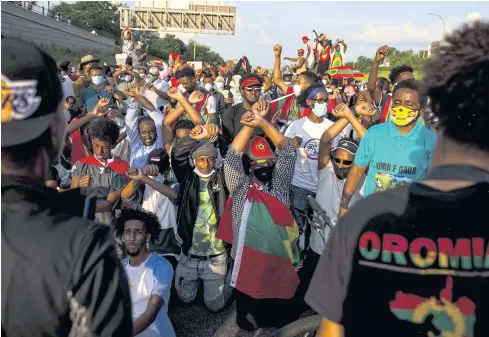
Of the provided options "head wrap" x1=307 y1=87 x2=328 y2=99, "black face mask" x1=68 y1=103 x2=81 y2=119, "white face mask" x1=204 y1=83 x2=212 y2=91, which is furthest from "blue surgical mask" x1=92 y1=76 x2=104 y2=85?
"head wrap" x1=307 y1=87 x2=328 y2=99

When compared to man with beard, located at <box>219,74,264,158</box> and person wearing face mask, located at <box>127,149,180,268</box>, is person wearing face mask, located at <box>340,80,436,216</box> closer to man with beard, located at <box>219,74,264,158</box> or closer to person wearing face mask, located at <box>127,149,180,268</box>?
person wearing face mask, located at <box>127,149,180,268</box>

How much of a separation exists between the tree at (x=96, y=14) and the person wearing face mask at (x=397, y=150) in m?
68.9

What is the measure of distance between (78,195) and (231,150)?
273 cm

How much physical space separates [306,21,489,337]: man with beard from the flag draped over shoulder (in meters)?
2.59

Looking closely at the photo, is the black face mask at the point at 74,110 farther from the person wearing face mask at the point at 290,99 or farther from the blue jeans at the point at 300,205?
the blue jeans at the point at 300,205

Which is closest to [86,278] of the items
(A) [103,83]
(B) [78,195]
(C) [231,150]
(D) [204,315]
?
(B) [78,195]

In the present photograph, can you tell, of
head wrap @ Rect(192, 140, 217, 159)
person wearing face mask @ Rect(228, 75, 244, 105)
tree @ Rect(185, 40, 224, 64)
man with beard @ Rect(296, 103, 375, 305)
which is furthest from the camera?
tree @ Rect(185, 40, 224, 64)

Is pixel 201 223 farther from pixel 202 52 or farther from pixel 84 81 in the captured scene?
pixel 202 52

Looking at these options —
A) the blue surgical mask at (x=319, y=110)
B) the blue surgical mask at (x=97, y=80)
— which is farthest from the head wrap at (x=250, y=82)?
the blue surgical mask at (x=97, y=80)

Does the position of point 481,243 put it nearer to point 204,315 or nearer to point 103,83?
point 204,315

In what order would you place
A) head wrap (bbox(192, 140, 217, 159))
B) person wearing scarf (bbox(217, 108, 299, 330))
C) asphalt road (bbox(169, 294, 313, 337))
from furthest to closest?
head wrap (bbox(192, 140, 217, 159)) < asphalt road (bbox(169, 294, 313, 337)) < person wearing scarf (bbox(217, 108, 299, 330))

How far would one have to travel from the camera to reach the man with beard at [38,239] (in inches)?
47.0

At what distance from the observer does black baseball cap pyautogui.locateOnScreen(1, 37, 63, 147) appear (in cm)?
117

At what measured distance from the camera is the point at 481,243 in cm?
139
